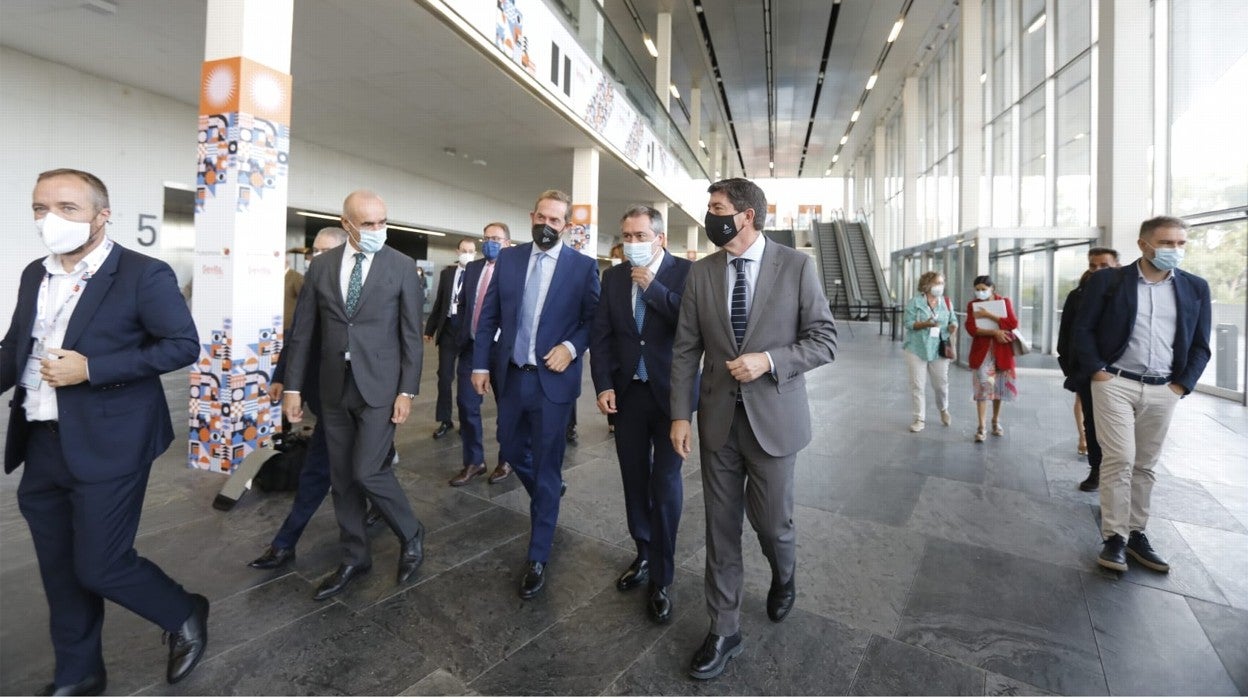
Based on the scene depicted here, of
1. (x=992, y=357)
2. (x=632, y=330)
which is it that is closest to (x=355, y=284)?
(x=632, y=330)

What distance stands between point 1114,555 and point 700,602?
217 cm

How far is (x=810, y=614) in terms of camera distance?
2391mm

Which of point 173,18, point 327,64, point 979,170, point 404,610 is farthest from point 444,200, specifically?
point 404,610

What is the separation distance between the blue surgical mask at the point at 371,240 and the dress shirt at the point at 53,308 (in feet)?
2.94

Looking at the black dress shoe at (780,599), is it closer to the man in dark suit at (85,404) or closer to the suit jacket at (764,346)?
the suit jacket at (764,346)

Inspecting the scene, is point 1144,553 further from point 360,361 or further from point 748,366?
point 360,361

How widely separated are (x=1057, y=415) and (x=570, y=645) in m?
7.01

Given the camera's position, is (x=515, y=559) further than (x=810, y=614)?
Yes

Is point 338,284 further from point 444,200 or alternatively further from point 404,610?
point 444,200

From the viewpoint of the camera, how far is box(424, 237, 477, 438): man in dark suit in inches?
197

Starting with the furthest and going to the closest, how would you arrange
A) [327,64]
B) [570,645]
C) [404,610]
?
[327,64] < [404,610] < [570,645]

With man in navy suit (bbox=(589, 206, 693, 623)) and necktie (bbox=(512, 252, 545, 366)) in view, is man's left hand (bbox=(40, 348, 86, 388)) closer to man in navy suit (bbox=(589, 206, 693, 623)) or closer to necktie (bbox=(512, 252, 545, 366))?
necktie (bbox=(512, 252, 545, 366))

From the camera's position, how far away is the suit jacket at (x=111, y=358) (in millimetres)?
1661

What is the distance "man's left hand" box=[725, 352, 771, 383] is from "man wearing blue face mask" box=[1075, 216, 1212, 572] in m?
2.29
